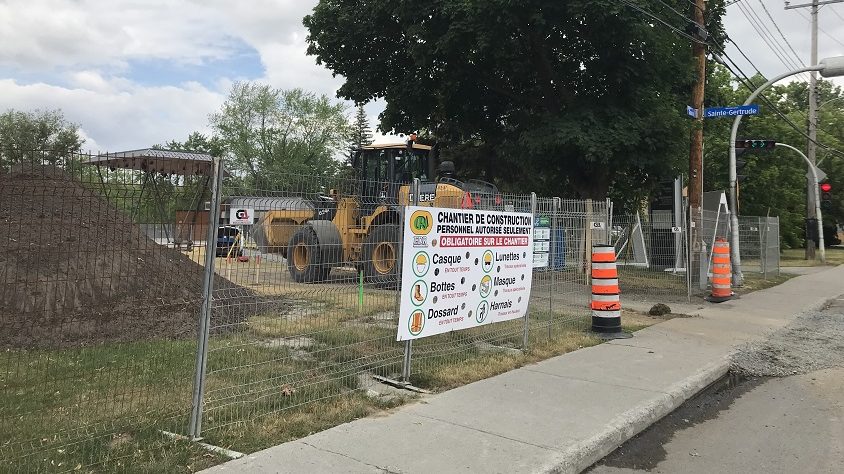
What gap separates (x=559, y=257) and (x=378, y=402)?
14.6ft

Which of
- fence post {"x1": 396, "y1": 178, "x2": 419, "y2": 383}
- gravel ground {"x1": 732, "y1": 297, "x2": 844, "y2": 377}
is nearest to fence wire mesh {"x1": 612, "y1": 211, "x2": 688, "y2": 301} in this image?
gravel ground {"x1": 732, "y1": 297, "x2": 844, "y2": 377}

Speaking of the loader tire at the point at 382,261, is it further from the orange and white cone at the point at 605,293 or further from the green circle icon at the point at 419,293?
the orange and white cone at the point at 605,293

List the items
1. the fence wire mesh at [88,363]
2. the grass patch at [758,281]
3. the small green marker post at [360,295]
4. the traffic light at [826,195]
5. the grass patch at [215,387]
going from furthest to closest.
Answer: the traffic light at [826,195] < the grass patch at [758,281] < the small green marker post at [360,295] < the grass patch at [215,387] < the fence wire mesh at [88,363]

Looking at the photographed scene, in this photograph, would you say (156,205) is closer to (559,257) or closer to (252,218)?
(252,218)

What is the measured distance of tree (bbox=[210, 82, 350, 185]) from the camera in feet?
199

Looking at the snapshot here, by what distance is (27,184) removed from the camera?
4254mm

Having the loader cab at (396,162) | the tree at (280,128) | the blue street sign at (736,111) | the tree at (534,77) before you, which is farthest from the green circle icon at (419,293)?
the tree at (280,128)

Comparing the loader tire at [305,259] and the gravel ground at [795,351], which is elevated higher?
the loader tire at [305,259]

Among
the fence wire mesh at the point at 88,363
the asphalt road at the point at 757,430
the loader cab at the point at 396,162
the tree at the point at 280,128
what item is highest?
the tree at the point at 280,128

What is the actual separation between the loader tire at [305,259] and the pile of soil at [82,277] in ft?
1.52

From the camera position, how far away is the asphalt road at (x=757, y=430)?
467 centimetres

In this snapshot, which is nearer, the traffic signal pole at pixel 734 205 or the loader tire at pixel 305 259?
the loader tire at pixel 305 259

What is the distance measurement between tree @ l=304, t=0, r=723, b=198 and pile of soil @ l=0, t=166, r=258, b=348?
986 centimetres

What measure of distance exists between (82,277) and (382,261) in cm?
296
